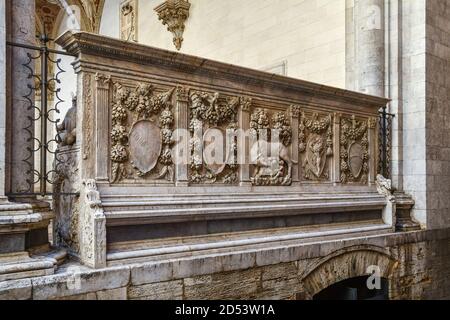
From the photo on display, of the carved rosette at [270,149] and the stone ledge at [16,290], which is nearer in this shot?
the stone ledge at [16,290]

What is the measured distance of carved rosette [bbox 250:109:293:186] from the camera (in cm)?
419

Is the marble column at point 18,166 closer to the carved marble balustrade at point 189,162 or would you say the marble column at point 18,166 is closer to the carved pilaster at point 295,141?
the carved marble balustrade at point 189,162

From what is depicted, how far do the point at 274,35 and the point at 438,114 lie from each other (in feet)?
10.0

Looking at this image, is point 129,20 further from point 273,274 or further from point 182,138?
point 273,274

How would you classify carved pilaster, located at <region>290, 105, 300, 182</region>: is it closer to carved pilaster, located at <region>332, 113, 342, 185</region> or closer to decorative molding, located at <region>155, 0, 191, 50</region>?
carved pilaster, located at <region>332, 113, 342, 185</region>

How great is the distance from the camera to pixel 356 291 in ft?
17.1

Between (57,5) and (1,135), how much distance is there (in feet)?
38.5

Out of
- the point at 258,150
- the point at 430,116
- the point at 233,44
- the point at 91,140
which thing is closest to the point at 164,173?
the point at 91,140

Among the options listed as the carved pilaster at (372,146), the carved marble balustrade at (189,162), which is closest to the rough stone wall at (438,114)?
the carved pilaster at (372,146)

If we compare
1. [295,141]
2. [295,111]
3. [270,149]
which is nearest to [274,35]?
[295,111]

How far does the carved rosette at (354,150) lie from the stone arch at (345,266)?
870mm

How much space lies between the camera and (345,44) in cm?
646

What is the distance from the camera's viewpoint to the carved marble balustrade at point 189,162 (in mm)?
3160
